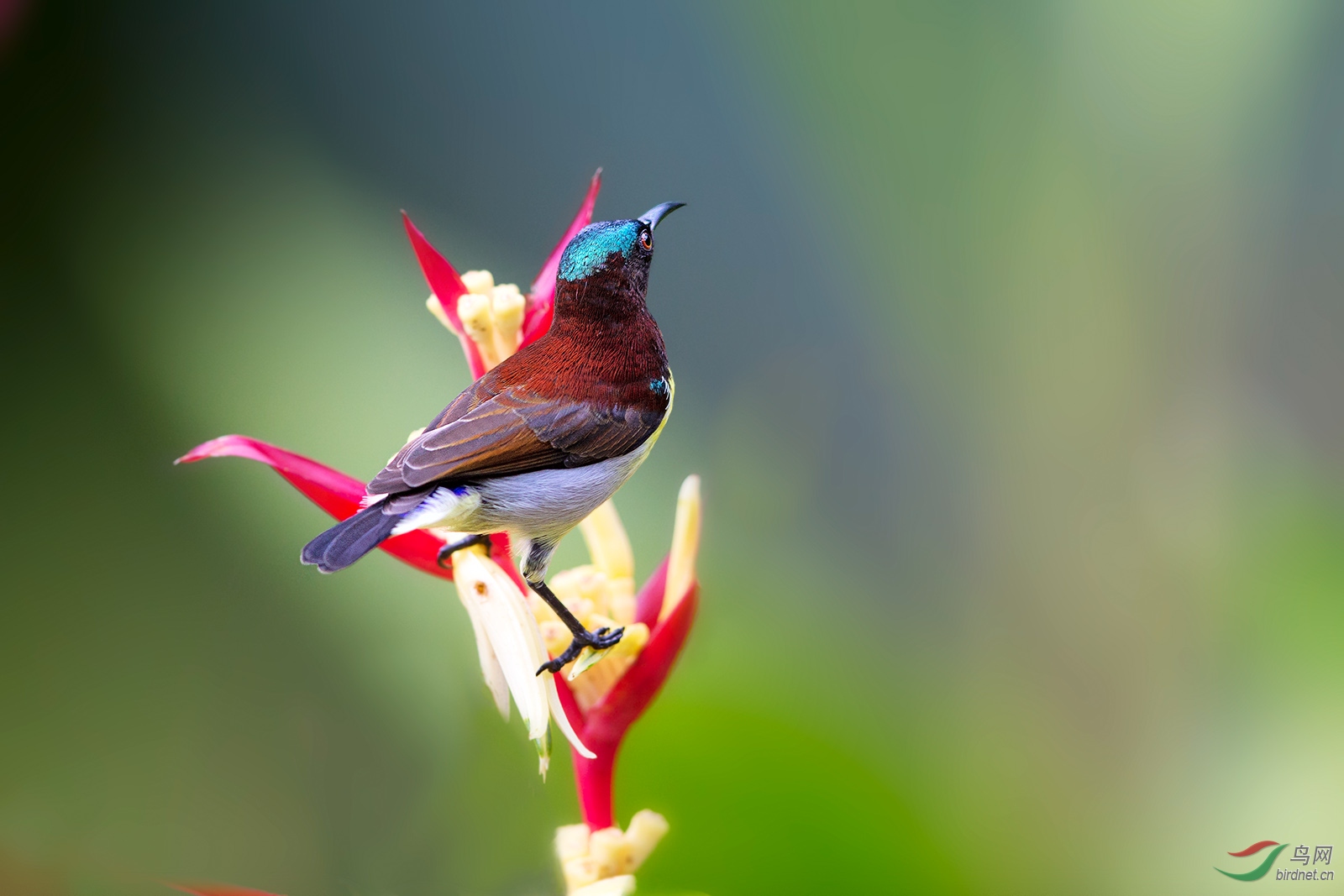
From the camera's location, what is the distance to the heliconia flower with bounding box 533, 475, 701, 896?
1.38ft

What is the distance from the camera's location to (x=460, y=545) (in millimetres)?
420

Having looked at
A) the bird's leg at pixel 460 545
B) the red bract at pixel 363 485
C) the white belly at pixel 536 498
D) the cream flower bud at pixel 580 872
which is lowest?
the cream flower bud at pixel 580 872

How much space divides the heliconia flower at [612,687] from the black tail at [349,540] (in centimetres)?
12

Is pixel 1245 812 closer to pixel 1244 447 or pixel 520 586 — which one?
pixel 1244 447

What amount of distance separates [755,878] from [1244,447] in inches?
19.8

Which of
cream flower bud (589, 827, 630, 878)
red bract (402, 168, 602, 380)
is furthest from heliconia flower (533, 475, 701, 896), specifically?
red bract (402, 168, 602, 380)

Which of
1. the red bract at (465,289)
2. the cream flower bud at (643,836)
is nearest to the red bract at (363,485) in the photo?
the red bract at (465,289)

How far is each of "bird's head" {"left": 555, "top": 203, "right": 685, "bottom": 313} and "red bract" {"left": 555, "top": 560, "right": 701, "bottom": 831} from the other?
0.13m

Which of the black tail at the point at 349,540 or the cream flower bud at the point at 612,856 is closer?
the black tail at the point at 349,540

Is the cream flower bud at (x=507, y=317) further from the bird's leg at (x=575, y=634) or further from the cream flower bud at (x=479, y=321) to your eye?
the bird's leg at (x=575, y=634)

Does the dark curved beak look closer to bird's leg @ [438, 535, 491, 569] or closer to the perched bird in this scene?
the perched bird

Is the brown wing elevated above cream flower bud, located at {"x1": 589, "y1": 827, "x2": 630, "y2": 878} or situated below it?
above

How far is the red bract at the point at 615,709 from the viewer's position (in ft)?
1.40

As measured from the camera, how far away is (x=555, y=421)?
37cm
